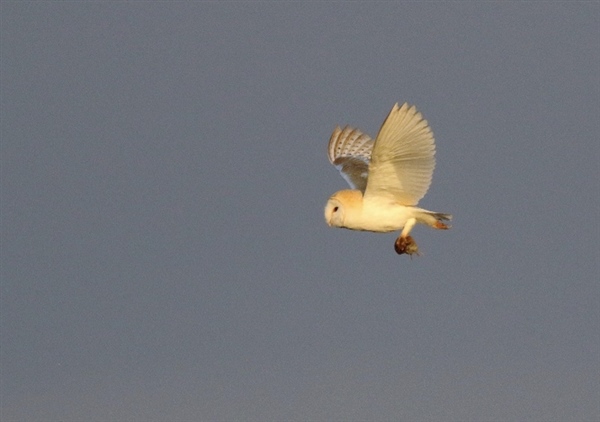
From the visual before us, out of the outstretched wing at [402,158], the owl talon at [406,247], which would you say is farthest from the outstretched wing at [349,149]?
the owl talon at [406,247]

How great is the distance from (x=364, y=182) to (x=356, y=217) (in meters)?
1.80

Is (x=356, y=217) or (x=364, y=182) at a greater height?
(x=364, y=182)

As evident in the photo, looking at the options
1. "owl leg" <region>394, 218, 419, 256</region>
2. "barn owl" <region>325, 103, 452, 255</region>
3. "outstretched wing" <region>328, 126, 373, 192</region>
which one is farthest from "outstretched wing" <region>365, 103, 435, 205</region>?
"outstretched wing" <region>328, 126, 373, 192</region>

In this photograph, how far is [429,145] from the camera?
1595 cm

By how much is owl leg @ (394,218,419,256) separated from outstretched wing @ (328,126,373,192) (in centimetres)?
234

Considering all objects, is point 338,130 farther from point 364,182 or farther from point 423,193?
point 423,193

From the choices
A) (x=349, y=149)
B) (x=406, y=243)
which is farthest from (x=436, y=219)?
(x=349, y=149)

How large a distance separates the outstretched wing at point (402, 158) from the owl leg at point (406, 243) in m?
0.28

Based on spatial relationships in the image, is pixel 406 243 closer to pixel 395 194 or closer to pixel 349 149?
pixel 395 194

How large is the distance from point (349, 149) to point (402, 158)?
12.2 feet

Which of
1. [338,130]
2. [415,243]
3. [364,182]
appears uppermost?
[338,130]

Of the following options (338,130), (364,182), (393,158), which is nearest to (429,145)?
(393,158)

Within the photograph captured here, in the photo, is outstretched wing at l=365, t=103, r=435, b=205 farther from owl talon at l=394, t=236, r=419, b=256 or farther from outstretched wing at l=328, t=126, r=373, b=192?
Answer: outstretched wing at l=328, t=126, r=373, b=192

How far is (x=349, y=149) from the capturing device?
64.7ft
